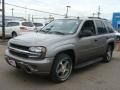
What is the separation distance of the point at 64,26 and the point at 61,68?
4.89ft

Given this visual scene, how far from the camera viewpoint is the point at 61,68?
540 cm

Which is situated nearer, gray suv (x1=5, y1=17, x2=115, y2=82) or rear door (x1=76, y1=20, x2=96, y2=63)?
gray suv (x1=5, y1=17, x2=115, y2=82)

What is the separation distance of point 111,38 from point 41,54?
395cm

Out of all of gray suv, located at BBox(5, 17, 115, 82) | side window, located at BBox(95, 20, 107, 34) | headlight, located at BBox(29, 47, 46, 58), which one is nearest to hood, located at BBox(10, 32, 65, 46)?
A: gray suv, located at BBox(5, 17, 115, 82)

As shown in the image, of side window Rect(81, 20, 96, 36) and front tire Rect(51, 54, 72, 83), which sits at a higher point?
side window Rect(81, 20, 96, 36)

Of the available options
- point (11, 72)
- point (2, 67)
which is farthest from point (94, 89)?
point (2, 67)

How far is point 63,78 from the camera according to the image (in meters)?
5.45

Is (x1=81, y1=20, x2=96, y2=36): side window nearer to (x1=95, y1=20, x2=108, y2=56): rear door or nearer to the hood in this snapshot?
(x1=95, y1=20, x2=108, y2=56): rear door

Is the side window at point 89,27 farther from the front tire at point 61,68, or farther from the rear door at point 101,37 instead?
the front tire at point 61,68

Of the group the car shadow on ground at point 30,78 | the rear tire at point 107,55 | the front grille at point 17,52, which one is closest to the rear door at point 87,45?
the car shadow on ground at point 30,78

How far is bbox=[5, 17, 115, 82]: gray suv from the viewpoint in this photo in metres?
4.91

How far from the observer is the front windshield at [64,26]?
6.02 m

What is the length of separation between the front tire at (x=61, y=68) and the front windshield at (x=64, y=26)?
0.87 meters

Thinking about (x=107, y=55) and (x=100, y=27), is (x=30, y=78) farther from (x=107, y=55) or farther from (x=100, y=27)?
(x=107, y=55)
